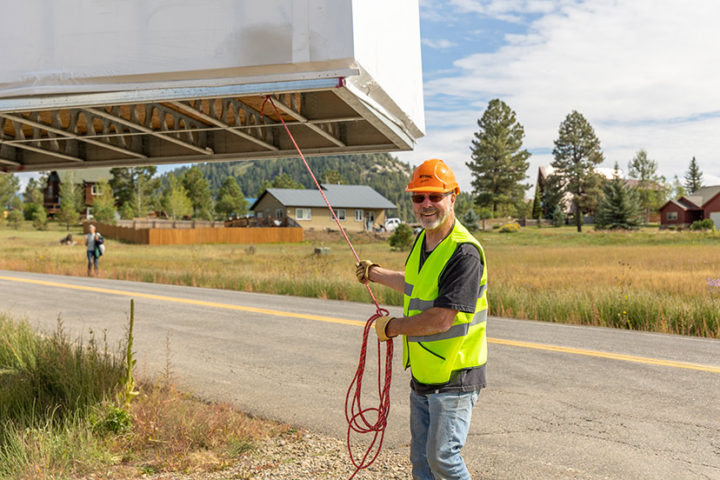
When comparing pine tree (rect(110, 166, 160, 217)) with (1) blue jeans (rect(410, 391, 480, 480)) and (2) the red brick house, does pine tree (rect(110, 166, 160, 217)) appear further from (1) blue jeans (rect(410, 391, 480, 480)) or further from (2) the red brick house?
(1) blue jeans (rect(410, 391, 480, 480))

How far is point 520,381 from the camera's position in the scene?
6.97 metres

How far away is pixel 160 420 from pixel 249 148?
3140mm

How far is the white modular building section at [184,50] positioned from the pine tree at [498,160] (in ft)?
267

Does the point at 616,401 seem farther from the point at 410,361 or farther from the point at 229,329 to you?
the point at 229,329

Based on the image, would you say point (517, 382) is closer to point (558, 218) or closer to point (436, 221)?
point (436, 221)

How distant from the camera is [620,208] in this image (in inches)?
2410

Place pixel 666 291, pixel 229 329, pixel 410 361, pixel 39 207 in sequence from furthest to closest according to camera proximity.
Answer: pixel 39 207
pixel 666 291
pixel 229 329
pixel 410 361

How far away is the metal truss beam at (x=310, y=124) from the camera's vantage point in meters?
4.77

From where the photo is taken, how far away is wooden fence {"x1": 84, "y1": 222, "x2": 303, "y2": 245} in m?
56.9

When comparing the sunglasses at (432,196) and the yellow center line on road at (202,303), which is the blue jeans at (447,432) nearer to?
the sunglasses at (432,196)

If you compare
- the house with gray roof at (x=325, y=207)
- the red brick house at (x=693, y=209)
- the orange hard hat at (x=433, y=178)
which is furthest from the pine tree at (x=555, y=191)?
the orange hard hat at (x=433, y=178)

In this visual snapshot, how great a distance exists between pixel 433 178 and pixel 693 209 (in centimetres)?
8549

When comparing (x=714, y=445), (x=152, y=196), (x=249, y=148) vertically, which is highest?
(x=152, y=196)

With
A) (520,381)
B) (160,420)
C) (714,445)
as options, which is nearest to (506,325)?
(520,381)
